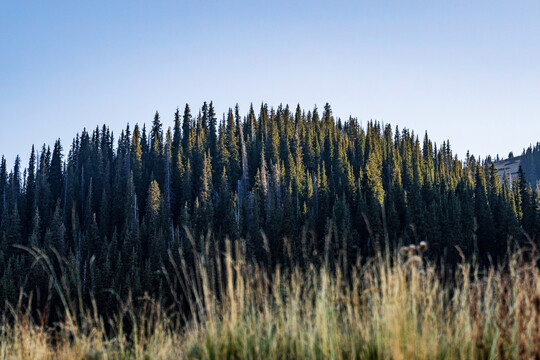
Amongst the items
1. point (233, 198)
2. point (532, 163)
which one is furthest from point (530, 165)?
point (233, 198)

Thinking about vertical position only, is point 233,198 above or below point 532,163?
below

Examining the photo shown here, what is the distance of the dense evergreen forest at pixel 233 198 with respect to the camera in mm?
55875

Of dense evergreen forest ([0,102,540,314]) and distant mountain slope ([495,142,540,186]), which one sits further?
distant mountain slope ([495,142,540,186])

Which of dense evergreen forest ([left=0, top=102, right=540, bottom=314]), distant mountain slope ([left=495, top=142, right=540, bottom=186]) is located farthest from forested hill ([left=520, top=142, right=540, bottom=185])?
dense evergreen forest ([left=0, top=102, right=540, bottom=314])

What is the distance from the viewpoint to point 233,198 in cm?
7262

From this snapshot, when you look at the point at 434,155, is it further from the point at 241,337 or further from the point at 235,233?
the point at 241,337

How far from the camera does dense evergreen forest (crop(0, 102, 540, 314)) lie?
55.9m

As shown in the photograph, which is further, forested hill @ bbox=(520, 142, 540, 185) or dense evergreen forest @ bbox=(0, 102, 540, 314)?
forested hill @ bbox=(520, 142, 540, 185)

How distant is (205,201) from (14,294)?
3282 cm

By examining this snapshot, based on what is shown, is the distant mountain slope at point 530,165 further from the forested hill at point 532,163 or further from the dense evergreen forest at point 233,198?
the dense evergreen forest at point 233,198

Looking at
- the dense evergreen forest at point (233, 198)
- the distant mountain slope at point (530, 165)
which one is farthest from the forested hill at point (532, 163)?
the dense evergreen forest at point (233, 198)

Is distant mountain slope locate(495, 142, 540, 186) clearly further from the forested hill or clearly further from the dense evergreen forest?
the dense evergreen forest

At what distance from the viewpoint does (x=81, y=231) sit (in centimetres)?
7838

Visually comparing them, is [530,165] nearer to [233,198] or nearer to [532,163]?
[532,163]
